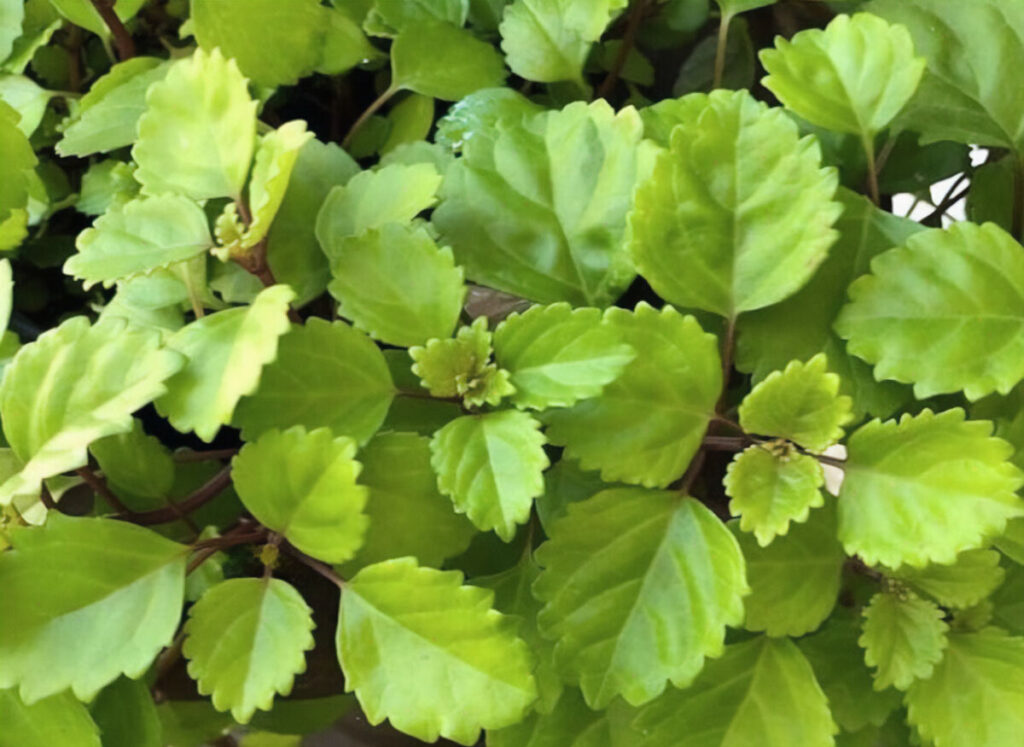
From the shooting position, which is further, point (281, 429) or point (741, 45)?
point (741, 45)

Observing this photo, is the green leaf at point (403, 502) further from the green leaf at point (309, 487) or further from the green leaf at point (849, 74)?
the green leaf at point (849, 74)

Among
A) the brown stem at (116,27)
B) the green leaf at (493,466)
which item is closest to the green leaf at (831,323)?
the green leaf at (493,466)

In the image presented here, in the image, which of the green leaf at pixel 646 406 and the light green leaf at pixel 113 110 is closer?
the green leaf at pixel 646 406

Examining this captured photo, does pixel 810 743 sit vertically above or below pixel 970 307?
below

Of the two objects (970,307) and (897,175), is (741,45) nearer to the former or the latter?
(897,175)

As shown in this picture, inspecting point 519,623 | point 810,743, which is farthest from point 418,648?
point 810,743

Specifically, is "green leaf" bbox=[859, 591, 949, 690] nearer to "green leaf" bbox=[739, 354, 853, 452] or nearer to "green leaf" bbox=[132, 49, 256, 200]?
"green leaf" bbox=[739, 354, 853, 452]
